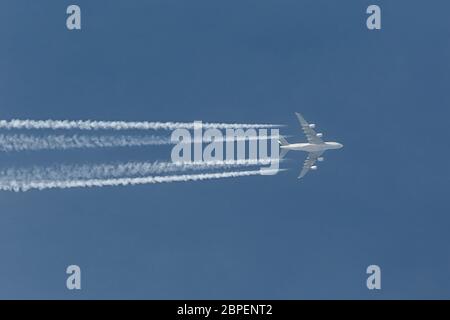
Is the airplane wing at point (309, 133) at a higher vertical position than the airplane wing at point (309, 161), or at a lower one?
higher

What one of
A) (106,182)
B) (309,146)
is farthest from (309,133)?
(106,182)

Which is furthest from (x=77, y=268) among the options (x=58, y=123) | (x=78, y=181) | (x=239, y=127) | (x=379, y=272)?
(x=379, y=272)

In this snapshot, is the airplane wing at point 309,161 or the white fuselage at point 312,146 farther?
the airplane wing at point 309,161

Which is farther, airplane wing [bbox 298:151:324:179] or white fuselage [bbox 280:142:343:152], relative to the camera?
airplane wing [bbox 298:151:324:179]

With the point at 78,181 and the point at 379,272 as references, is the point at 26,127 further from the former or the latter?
the point at 379,272

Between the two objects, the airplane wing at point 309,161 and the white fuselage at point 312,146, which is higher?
the white fuselage at point 312,146

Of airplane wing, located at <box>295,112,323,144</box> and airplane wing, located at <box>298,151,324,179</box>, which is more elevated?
airplane wing, located at <box>295,112,323,144</box>

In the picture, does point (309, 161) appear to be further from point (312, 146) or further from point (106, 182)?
point (106, 182)

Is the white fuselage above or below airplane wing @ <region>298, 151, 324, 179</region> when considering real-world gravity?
above
